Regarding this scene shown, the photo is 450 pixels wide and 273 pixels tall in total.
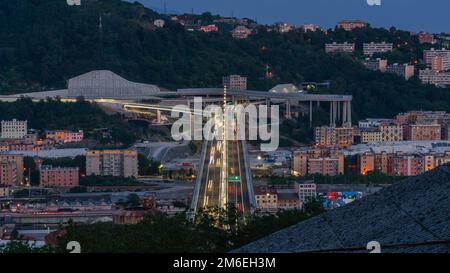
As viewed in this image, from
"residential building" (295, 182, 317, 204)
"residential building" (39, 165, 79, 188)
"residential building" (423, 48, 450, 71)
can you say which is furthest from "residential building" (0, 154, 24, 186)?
"residential building" (423, 48, 450, 71)

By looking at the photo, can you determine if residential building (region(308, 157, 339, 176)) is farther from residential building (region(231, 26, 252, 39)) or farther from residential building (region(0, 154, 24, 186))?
residential building (region(231, 26, 252, 39))

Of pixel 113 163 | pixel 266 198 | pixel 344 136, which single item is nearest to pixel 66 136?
pixel 344 136

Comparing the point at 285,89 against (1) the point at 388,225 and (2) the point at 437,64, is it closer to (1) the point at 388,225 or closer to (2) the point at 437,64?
(2) the point at 437,64

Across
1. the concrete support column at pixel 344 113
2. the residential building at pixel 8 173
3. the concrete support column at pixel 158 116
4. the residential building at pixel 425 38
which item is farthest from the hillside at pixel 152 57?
the residential building at pixel 8 173

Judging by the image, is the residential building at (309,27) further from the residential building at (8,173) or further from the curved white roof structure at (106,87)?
the residential building at (8,173)
